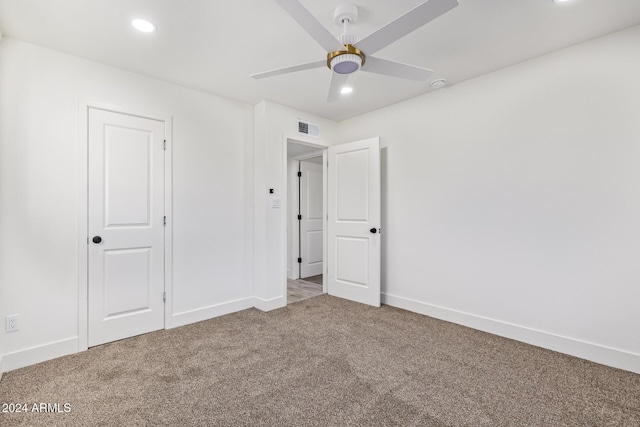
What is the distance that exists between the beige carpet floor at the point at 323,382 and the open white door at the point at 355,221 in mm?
952

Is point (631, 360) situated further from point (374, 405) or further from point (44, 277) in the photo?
point (44, 277)

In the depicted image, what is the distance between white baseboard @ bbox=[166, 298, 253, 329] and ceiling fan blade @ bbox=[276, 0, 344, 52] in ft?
9.36

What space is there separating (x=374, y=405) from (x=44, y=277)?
270 centimetres

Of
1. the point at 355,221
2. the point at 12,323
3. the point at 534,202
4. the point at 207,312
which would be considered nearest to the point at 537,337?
the point at 534,202

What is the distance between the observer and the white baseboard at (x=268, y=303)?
353 centimetres

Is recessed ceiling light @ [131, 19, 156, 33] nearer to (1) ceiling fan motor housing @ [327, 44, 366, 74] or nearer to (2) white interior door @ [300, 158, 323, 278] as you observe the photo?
(1) ceiling fan motor housing @ [327, 44, 366, 74]

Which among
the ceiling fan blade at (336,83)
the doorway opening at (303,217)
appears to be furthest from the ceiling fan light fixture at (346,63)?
the doorway opening at (303,217)

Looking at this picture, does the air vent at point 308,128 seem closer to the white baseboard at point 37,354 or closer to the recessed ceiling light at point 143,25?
the recessed ceiling light at point 143,25

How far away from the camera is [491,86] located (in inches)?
114

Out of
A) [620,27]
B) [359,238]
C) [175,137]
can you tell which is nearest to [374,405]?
[359,238]

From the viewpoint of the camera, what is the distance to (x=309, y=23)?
5.05 ft

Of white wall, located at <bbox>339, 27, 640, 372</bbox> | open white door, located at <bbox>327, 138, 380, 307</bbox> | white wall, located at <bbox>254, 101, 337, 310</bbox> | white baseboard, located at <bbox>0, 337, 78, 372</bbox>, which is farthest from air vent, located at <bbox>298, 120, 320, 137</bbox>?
white baseboard, located at <bbox>0, 337, 78, 372</bbox>

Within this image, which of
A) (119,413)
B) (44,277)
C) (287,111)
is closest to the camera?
(119,413)

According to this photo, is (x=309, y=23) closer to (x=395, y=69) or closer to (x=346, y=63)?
(x=346, y=63)
